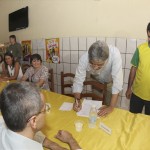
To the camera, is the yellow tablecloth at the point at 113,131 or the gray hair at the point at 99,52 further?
the gray hair at the point at 99,52

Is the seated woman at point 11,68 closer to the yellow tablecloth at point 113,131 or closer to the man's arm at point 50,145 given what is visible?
the yellow tablecloth at point 113,131

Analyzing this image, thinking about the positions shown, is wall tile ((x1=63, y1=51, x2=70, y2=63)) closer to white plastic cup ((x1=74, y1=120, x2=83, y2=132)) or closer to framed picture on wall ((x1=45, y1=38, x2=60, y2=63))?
framed picture on wall ((x1=45, y1=38, x2=60, y2=63))

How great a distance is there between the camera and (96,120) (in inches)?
56.9

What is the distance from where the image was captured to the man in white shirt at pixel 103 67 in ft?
4.81

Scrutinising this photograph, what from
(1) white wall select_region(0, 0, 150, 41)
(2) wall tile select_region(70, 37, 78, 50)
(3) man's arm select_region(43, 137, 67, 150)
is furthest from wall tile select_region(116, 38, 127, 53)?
(3) man's arm select_region(43, 137, 67, 150)

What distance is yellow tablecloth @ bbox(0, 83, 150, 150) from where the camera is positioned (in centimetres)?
116

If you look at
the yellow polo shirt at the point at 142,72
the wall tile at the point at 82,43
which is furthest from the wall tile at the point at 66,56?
the yellow polo shirt at the point at 142,72

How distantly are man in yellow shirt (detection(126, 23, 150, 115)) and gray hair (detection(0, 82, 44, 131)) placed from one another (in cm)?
131

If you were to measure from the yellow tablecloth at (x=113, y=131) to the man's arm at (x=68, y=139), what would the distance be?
0.03 metres

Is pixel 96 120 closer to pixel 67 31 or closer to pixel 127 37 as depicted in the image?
pixel 127 37

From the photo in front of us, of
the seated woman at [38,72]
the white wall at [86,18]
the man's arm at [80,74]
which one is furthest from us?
the seated woman at [38,72]

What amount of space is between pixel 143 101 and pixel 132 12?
3.59 feet

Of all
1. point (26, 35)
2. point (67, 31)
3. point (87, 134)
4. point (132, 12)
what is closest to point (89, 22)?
point (67, 31)

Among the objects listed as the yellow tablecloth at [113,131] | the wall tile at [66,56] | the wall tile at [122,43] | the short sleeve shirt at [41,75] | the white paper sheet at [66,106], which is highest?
the wall tile at [122,43]
